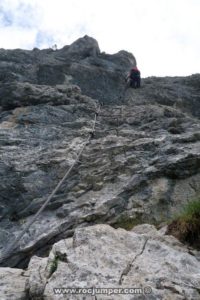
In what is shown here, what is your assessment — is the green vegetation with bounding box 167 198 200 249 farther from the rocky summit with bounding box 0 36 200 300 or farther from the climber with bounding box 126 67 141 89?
the climber with bounding box 126 67 141 89

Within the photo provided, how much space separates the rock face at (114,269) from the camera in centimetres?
543

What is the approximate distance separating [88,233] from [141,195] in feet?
10.8

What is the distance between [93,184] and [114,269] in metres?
4.44

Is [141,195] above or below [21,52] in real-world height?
below

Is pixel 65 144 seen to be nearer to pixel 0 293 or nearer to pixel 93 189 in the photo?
pixel 93 189

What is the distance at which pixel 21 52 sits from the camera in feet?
74.5

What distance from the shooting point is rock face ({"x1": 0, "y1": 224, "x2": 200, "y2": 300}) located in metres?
5.43

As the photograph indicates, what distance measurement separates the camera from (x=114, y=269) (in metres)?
5.87

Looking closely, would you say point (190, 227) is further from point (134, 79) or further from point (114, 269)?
point (134, 79)

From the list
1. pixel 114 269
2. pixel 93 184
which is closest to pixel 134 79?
pixel 93 184

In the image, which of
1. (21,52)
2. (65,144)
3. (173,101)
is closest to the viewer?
(65,144)

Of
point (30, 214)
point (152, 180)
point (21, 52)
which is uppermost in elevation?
point (21, 52)

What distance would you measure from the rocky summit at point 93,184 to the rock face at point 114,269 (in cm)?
1

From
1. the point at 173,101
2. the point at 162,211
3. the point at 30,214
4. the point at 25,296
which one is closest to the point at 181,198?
the point at 162,211
